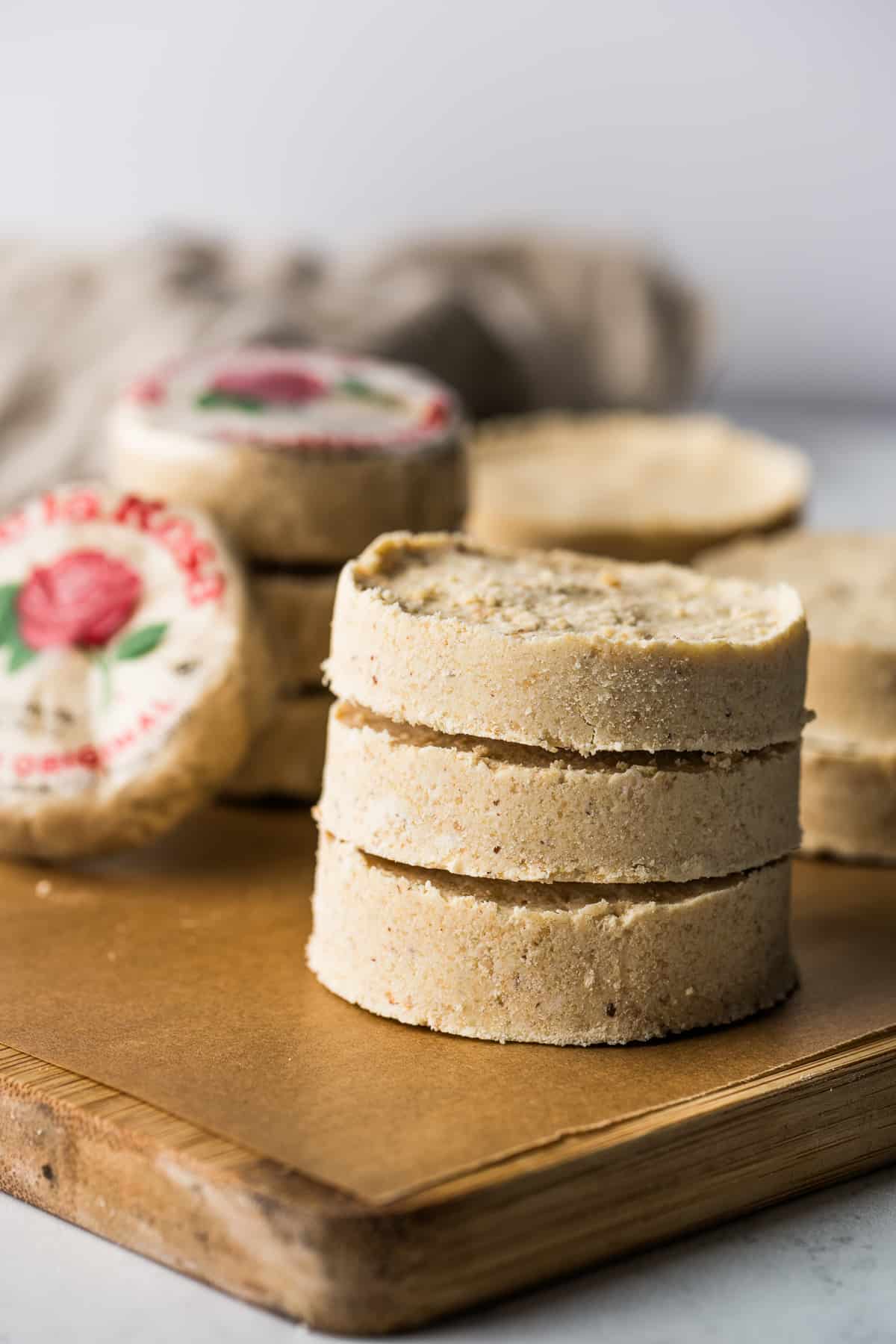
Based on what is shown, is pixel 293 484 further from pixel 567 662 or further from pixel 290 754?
pixel 567 662

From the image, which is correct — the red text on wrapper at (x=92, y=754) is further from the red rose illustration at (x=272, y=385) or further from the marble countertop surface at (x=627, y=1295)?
the marble countertop surface at (x=627, y=1295)

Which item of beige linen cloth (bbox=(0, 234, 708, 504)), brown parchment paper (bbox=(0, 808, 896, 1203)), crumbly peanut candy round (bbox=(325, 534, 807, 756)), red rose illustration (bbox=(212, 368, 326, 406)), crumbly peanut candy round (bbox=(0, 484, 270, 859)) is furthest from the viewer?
beige linen cloth (bbox=(0, 234, 708, 504))

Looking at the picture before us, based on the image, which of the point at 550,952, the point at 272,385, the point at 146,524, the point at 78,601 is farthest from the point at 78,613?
the point at 550,952

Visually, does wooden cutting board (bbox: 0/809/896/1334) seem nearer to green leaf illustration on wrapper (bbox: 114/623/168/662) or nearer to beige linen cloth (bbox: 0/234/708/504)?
green leaf illustration on wrapper (bbox: 114/623/168/662)

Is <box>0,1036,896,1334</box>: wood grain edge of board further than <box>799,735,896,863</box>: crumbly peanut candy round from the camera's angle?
No

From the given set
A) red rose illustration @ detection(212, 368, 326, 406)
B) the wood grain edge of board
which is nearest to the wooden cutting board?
the wood grain edge of board

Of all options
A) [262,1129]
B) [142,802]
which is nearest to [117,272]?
[142,802]

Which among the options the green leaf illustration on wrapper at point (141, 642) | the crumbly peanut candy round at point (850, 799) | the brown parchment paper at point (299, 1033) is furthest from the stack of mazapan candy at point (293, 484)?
the crumbly peanut candy round at point (850, 799)
